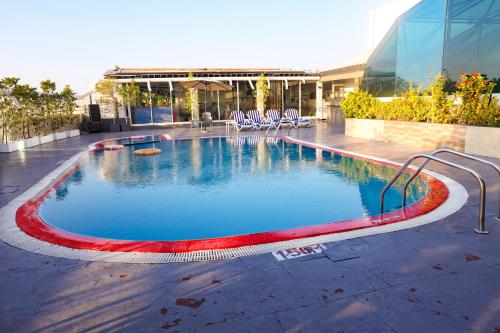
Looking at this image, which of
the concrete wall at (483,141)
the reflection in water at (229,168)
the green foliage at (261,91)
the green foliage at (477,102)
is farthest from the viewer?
the green foliage at (261,91)

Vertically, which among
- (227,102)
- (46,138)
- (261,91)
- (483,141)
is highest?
(261,91)

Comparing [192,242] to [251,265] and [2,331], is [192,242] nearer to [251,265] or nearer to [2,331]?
[251,265]

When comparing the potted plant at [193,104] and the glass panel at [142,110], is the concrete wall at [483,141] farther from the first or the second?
the glass panel at [142,110]

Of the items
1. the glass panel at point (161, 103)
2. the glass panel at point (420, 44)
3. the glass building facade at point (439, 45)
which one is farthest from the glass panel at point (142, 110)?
the glass panel at point (420, 44)

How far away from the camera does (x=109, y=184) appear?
7203 millimetres

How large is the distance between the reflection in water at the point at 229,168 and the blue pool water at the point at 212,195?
0.02m

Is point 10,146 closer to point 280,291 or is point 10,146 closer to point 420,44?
point 280,291

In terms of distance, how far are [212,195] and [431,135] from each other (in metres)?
7.49

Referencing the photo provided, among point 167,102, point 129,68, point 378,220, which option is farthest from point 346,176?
point 129,68

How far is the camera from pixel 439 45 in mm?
12430

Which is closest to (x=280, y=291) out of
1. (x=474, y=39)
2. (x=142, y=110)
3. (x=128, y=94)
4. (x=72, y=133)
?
(x=474, y=39)

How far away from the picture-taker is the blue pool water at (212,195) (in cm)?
485

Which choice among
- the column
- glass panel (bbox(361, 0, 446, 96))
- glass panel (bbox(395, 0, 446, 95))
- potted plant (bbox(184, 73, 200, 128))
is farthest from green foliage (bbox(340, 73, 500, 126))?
potted plant (bbox(184, 73, 200, 128))

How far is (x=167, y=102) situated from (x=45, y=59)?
1684 cm
